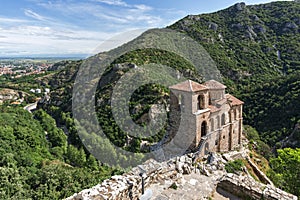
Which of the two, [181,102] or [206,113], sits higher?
[181,102]

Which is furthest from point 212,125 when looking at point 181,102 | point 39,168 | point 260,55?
point 260,55

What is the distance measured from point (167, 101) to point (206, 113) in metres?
14.3

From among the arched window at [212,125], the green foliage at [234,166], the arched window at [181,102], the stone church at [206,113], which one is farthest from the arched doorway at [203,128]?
the green foliage at [234,166]

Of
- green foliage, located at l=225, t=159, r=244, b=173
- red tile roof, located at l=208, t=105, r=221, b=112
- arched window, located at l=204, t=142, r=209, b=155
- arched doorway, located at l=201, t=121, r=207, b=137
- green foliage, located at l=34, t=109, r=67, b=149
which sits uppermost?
red tile roof, located at l=208, t=105, r=221, b=112

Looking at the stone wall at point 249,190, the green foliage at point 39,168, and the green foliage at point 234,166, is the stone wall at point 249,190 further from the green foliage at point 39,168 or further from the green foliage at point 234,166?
the green foliage at point 39,168

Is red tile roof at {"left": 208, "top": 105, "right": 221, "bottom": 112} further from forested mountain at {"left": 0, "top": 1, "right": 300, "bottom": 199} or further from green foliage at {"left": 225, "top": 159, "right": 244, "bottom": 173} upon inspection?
forested mountain at {"left": 0, "top": 1, "right": 300, "bottom": 199}

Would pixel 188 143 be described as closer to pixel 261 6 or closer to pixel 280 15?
pixel 280 15

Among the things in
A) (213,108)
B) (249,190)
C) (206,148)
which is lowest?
(206,148)

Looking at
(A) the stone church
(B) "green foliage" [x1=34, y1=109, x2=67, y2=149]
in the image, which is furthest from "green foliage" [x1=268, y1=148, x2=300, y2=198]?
(B) "green foliage" [x1=34, y1=109, x2=67, y2=149]

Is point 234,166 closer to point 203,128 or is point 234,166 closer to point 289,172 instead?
point 289,172

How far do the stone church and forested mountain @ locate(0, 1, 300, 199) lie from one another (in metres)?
3.62

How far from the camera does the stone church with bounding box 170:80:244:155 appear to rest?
42.3 ft

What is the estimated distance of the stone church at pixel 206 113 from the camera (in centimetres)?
1290

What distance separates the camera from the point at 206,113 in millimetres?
13305
